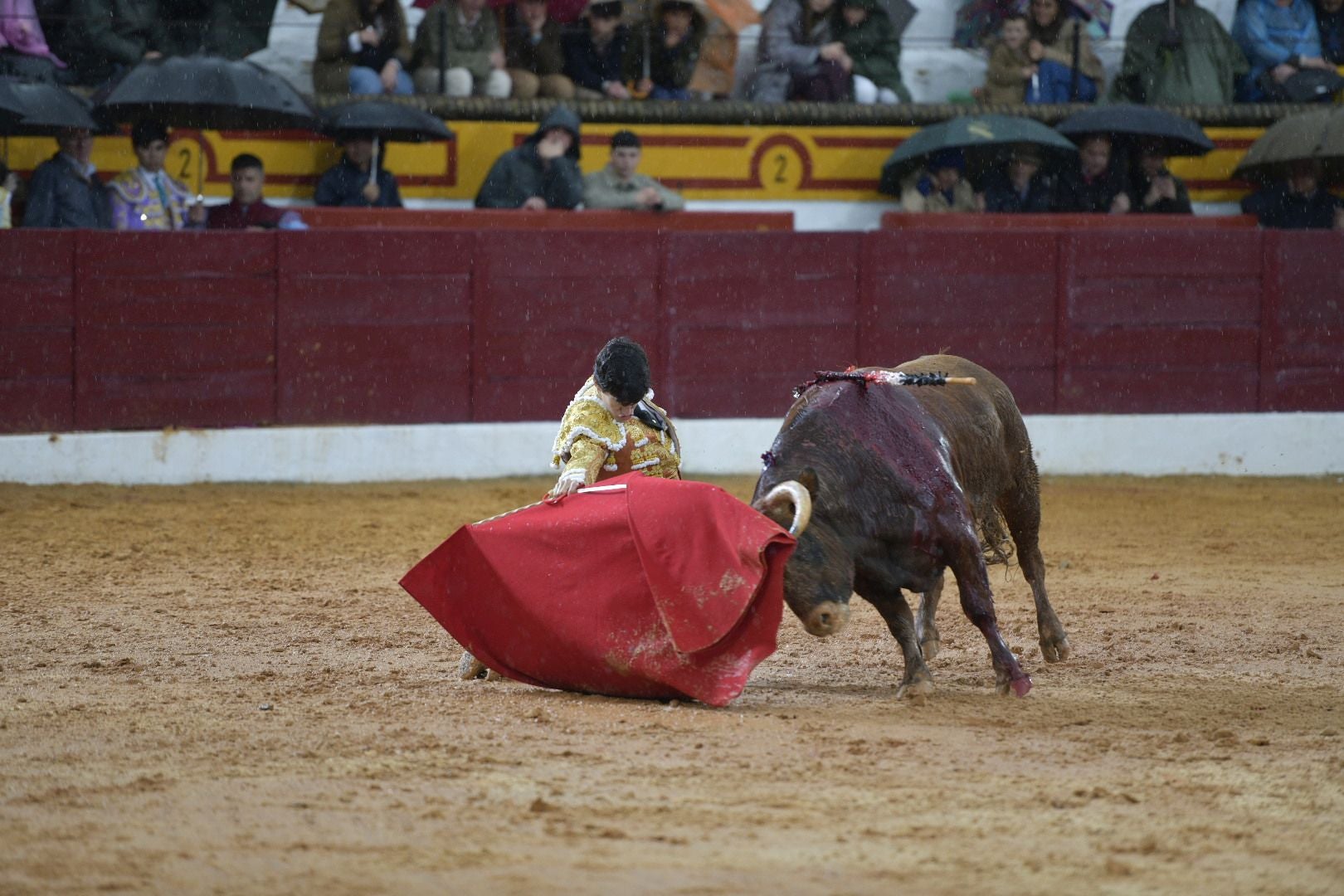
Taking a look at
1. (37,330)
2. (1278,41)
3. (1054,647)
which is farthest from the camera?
(1278,41)

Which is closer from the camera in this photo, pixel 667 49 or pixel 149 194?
pixel 149 194

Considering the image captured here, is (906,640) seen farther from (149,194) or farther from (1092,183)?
(1092,183)

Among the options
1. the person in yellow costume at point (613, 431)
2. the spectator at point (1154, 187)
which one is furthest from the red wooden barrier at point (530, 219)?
the person in yellow costume at point (613, 431)

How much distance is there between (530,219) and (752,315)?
1433mm

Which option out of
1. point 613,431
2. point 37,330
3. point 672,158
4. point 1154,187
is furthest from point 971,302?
point 613,431

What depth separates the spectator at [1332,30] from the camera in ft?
42.2

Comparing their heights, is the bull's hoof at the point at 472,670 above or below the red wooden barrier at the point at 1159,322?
below

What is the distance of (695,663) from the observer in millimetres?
4500

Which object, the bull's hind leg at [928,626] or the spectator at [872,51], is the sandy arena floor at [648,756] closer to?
the bull's hind leg at [928,626]

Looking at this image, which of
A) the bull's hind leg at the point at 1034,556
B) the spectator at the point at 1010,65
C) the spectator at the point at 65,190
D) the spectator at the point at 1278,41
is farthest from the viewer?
the spectator at the point at 1278,41

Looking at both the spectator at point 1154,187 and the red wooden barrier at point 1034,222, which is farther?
the spectator at point 1154,187

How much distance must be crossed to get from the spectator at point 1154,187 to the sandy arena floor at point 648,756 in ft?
16.9

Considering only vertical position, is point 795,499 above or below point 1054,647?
above

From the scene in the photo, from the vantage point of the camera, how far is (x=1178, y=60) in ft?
41.0
